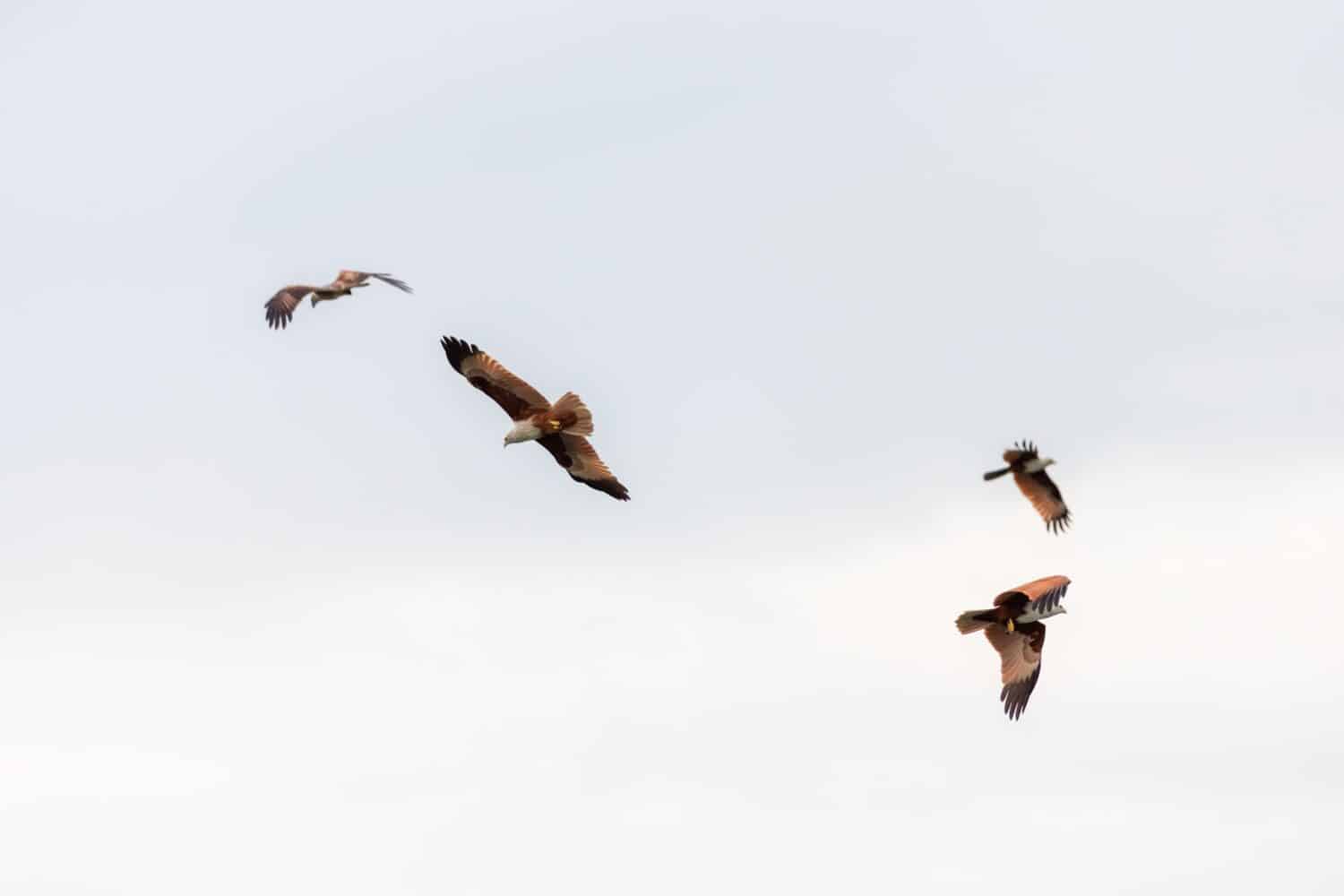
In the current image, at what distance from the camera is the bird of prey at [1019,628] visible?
197 feet

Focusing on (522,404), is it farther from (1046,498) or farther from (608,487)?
(1046,498)

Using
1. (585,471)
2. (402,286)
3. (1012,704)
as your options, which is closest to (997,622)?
(1012,704)

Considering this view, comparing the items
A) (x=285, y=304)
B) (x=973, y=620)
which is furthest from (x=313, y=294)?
(x=973, y=620)

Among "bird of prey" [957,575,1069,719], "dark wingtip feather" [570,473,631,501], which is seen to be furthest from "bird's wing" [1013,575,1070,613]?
"dark wingtip feather" [570,473,631,501]

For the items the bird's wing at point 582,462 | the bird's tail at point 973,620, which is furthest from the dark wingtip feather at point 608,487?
the bird's tail at point 973,620

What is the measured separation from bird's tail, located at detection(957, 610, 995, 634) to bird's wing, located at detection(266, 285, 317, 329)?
15162 millimetres

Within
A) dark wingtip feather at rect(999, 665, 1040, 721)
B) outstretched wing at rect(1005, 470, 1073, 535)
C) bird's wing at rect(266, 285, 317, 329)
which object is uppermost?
bird's wing at rect(266, 285, 317, 329)

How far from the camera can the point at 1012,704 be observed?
61125mm

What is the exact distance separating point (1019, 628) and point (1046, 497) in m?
3.21

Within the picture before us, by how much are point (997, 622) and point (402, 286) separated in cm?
1286

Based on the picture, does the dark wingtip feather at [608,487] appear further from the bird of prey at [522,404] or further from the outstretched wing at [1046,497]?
the outstretched wing at [1046,497]

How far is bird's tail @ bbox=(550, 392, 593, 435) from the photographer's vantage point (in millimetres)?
58031

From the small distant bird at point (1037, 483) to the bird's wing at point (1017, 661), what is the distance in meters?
2.80

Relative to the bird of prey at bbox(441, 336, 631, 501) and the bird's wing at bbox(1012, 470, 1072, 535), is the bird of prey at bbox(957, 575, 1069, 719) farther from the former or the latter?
the bird of prey at bbox(441, 336, 631, 501)
